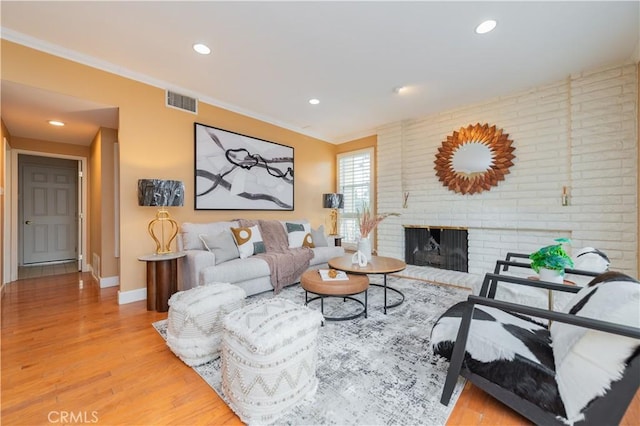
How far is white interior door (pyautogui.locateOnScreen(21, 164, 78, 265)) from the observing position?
513 centimetres

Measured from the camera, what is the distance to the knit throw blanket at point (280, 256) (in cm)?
326

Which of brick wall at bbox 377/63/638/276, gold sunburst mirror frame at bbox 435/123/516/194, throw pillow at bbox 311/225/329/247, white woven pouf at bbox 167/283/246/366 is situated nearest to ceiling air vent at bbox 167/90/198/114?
throw pillow at bbox 311/225/329/247

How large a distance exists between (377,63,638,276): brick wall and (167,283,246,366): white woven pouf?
3.68 m

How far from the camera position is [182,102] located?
3396mm

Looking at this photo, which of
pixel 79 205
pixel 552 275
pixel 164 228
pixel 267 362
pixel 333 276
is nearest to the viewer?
pixel 267 362

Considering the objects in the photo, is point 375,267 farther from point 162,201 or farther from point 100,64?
point 100,64

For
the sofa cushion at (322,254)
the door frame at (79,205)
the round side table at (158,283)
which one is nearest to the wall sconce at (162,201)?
the round side table at (158,283)

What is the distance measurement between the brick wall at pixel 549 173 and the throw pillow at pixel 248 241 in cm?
264

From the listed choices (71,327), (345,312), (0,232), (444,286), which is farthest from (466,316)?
(0,232)

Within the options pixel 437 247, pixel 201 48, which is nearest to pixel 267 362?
pixel 201 48

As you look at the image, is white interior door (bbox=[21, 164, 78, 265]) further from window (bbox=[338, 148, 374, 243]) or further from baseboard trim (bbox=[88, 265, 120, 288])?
window (bbox=[338, 148, 374, 243])

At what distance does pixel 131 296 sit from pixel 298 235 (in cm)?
226

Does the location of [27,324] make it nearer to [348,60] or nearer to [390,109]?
[348,60]

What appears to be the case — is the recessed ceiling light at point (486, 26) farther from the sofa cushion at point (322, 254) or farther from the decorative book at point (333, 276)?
the sofa cushion at point (322, 254)
